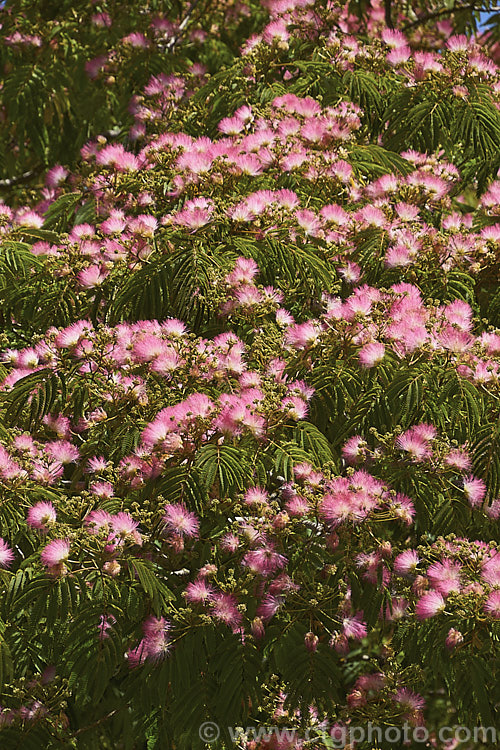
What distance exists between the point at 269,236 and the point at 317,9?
228 cm

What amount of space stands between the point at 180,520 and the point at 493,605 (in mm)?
1105

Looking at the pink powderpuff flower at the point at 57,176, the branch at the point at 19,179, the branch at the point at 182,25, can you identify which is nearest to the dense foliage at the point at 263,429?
the pink powderpuff flower at the point at 57,176

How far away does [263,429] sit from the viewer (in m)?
3.92

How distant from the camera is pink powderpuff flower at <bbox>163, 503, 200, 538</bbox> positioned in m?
3.70

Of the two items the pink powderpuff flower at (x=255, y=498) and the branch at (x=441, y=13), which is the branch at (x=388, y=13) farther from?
the pink powderpuff flower at (x=255, y=498)

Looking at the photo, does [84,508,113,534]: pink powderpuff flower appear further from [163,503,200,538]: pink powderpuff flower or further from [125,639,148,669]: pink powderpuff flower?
[125,639,148,669]: pink powderpuff flower

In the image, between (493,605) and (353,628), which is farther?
(353,628)

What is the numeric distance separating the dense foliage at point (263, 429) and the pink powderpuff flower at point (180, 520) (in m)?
0.01

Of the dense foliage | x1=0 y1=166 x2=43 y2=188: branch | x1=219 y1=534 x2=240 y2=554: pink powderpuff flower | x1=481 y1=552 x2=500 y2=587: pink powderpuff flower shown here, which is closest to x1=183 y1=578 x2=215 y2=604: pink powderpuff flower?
the dense foliage

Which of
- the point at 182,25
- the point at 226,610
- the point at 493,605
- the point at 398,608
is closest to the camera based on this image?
the point at 493,605

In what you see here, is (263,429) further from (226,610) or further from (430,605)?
(430,605)

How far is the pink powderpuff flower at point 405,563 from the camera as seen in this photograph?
3.71m

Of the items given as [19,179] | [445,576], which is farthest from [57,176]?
[445,576]

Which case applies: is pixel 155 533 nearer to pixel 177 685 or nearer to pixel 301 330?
pixel 177 685
